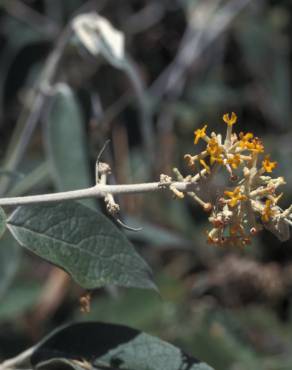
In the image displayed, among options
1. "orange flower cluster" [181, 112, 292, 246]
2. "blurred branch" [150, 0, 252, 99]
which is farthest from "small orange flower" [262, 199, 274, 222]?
"blurred branch" [150, 0, 252, 99]

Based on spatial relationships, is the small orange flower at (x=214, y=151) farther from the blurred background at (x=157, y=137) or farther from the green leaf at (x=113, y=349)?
the blurred background at (x=157, y=137)

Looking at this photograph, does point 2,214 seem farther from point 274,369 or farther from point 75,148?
point 274,369

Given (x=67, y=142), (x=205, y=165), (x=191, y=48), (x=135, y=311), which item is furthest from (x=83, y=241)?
(x=191, y=48)

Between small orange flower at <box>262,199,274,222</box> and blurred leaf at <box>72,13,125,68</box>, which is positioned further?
blurred leaf at <box>72,13,125,68</box>

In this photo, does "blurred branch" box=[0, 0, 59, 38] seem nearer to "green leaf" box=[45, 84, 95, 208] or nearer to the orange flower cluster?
"green leaf" box=[45, 84, 95, 208]

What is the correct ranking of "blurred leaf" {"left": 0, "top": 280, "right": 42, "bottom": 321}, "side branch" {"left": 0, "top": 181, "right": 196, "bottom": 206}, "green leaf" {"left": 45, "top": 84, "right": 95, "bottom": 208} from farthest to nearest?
"blurred leaf" {"left": 0, "top": 280, "right": 42, "bottom": 321} < "green leaf" {"left": 45, "top": 84, "right": 95, "bottom": 208} < "side branch" {"left": 0, "top": 181, "right": 196, "bottom": 206}

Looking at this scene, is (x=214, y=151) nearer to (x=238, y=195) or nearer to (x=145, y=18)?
(x=238, y=195)

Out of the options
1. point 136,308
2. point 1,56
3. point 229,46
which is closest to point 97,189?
point 136,308
